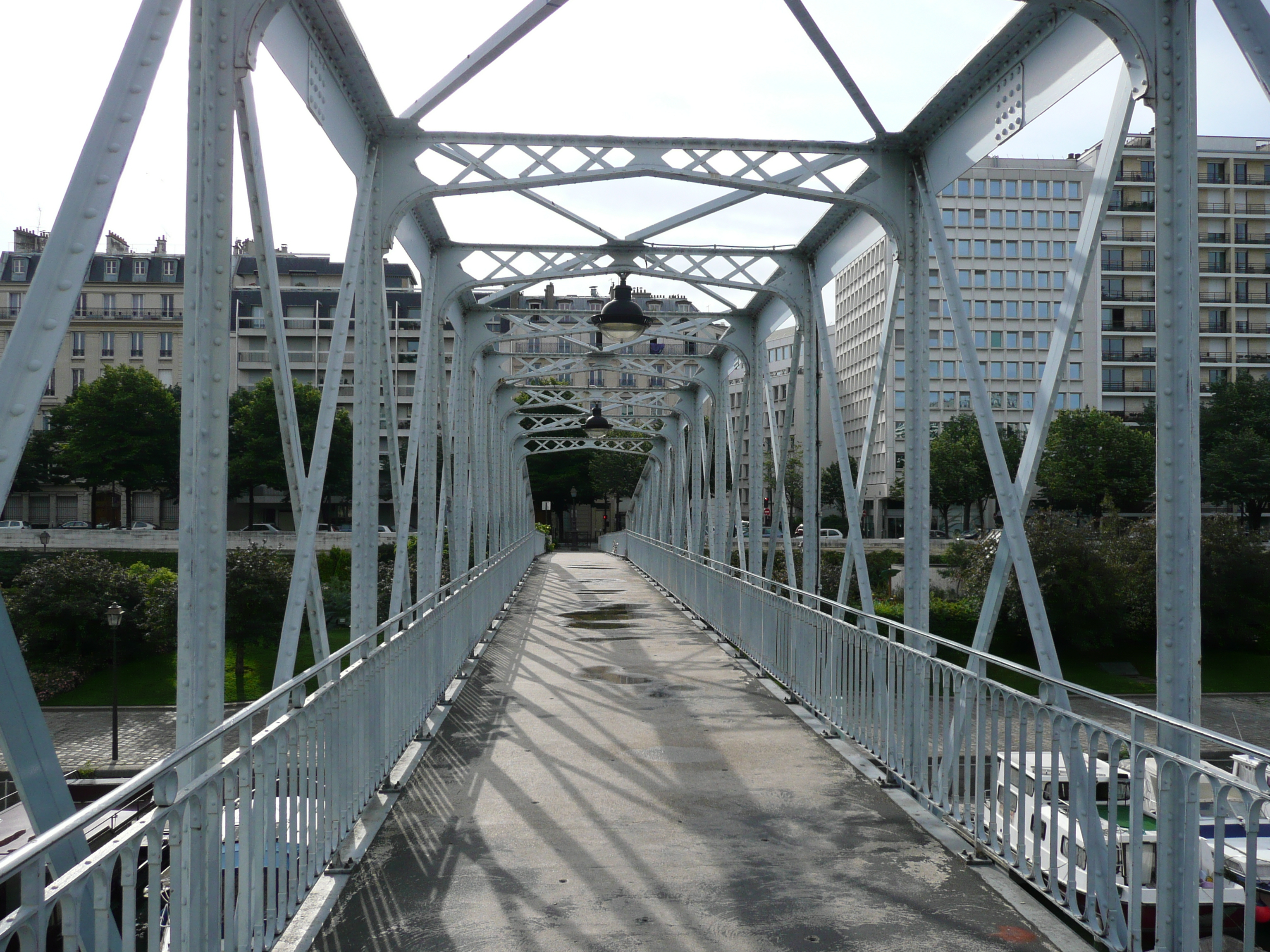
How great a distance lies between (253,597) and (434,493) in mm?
15707

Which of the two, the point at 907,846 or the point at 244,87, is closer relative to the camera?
the point at 244,87

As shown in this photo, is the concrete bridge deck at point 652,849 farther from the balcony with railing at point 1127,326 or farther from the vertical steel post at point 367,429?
the balcony with railing at point 1127,326

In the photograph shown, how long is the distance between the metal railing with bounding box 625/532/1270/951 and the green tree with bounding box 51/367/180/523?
51.5 metres

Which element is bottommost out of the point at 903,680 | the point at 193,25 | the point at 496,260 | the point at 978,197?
the point at 903,680

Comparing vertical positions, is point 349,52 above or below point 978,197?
below

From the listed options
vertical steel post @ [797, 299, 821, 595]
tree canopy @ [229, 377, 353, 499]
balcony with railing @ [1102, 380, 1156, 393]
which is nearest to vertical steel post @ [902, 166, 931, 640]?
vertical steel post @ [797, 299, 821, 595]

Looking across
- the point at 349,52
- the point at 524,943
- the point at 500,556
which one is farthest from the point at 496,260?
the point at 524,943

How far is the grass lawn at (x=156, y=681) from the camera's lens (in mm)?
27109

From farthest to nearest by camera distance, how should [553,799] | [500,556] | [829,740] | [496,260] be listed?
[500,556]
[496,260]
[829,740]
[553,799]

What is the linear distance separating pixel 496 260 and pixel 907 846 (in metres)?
8.07

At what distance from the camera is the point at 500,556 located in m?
16.8

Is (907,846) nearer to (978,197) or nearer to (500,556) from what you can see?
(500,556)

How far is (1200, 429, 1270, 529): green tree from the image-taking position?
4494 centimetres

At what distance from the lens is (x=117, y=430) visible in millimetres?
53781
